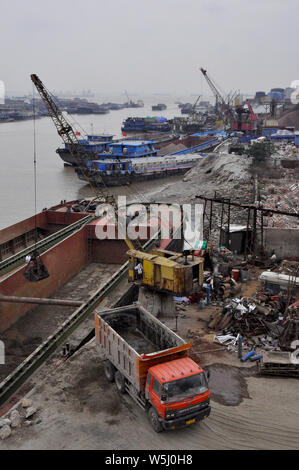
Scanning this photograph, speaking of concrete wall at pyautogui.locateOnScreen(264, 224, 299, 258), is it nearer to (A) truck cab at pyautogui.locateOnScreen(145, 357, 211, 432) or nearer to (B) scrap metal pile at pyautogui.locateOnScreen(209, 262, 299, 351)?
(B) scrap metal pile at pyautogui.locateOnScreen(209, 262, 299, 351)

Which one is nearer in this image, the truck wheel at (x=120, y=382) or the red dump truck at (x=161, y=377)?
the red dump truck at (x=161, y=377)

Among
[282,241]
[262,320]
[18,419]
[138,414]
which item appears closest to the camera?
[18,419]

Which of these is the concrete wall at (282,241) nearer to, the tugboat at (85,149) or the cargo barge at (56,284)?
the cargo barge at (56,284)

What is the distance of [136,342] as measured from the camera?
34.6ft

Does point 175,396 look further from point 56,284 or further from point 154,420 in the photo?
point 56,284

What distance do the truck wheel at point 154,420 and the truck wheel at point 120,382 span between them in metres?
1.15

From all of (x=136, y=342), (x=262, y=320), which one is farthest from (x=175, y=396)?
(x=262, y=320)

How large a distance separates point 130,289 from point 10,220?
64.6 ft

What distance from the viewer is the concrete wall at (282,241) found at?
694 inches

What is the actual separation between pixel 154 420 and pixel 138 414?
738 millimetres

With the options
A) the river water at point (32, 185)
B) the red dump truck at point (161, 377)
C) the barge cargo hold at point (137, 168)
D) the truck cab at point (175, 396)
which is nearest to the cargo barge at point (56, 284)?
the red dump truck at point (161, 377)

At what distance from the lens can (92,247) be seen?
21562mm

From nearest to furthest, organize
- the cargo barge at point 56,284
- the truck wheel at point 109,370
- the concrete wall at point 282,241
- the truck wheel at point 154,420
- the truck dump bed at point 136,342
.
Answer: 1. the truck wheel at point 154,420
2. the truck dump bed at point 136,342
3. the truck wheel at point 109,370
4. the cargo barge at point 56,284
5. the concrete wall at point 282,241
